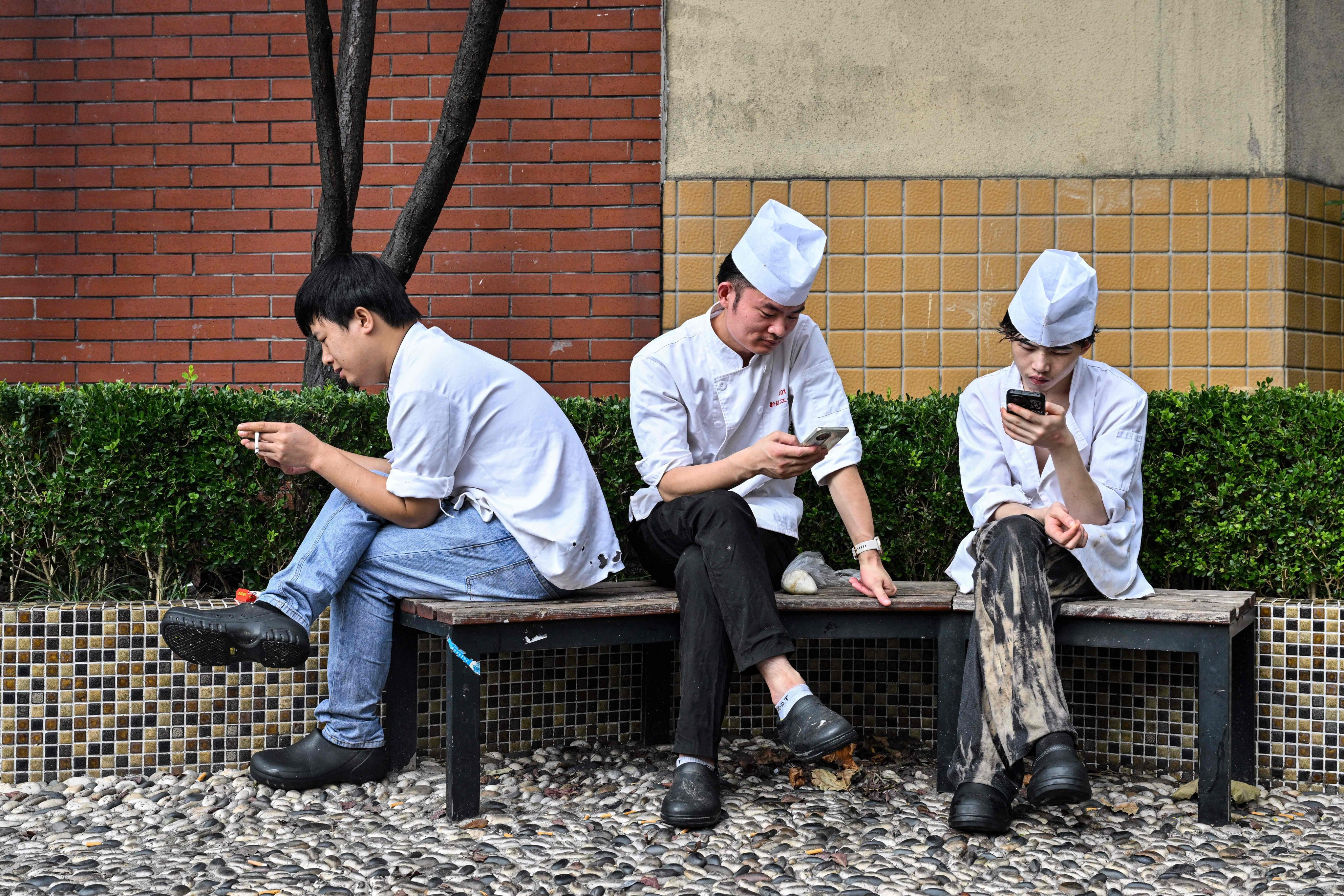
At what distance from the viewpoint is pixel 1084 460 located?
341cm

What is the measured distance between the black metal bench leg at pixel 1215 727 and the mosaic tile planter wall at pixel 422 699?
1.90 ft

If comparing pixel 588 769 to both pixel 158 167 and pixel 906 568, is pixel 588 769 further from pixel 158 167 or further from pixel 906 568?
pixel 158 167

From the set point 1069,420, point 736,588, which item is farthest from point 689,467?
point 1069,420

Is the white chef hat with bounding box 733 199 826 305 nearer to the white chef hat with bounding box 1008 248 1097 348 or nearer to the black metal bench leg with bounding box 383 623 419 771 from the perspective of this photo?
the white chef hat with bounding box 1008 248 1097 348

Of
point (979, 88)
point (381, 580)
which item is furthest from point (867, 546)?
point (979, 88)

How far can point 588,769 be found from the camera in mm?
3605

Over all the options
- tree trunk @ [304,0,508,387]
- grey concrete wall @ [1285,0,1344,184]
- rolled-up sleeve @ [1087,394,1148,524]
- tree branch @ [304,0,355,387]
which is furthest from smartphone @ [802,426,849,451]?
grey concrete wall @ [1285,0,1344,184]

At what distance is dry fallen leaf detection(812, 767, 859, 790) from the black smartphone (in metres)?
1.20

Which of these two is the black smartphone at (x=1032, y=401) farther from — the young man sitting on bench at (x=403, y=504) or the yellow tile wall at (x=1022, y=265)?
the yellow tile wall at (x=1022, y=265)

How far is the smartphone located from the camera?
3086 millimetres

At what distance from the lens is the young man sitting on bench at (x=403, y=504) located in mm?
3186

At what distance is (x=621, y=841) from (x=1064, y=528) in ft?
4.63

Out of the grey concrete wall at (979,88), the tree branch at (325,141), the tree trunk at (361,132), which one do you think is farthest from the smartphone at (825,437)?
the grey concrete wall at (979,88)

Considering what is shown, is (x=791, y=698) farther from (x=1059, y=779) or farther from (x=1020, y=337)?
(x=1020, y=337)
